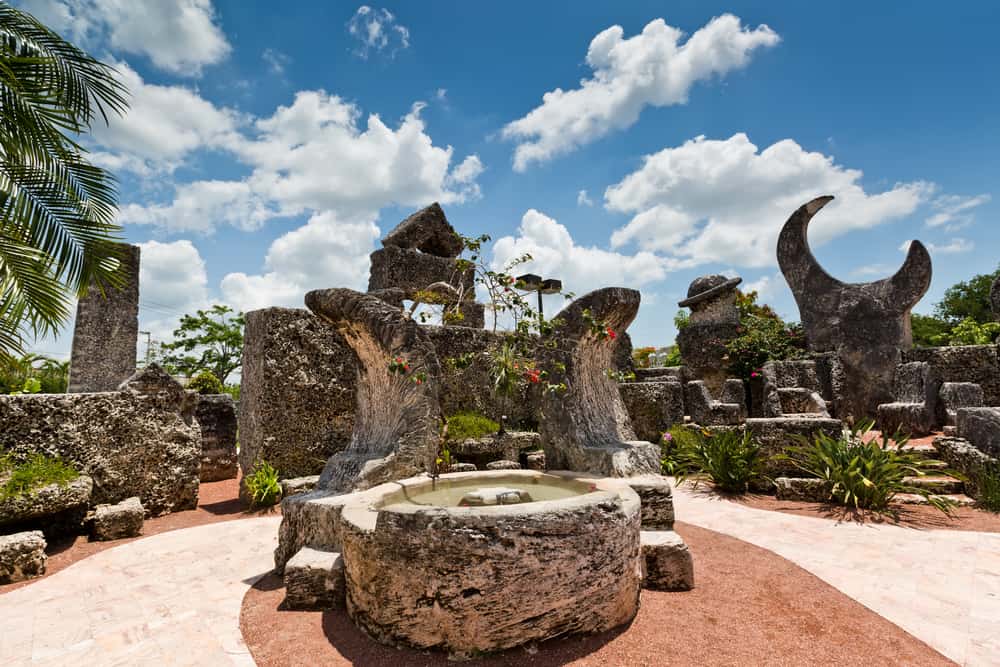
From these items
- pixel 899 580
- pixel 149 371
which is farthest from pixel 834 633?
pixel 149 371

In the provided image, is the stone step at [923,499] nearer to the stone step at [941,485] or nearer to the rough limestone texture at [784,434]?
the stone step at [941,485]

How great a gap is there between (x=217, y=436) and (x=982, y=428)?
10819 millimetres

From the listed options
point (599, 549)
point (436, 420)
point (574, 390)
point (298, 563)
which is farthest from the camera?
point (574, 390)

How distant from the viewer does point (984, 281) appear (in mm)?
22625

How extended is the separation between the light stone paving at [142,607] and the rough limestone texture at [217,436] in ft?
11.6

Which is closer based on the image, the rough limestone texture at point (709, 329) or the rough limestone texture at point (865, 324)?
the rough limestone texture at point (865, 324)

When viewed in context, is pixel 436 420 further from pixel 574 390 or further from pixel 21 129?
pixel 21 129

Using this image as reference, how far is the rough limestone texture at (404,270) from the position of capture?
868cm

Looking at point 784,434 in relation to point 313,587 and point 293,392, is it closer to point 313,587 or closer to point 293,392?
point 313,587

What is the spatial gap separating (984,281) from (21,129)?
33514mm

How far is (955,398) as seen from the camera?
7605 millimetres

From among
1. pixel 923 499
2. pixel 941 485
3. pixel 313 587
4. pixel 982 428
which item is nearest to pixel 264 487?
pixel 313 587

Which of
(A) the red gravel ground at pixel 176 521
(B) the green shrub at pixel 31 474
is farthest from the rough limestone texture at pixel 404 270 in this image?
(B) the green shrub at pixel 31 474

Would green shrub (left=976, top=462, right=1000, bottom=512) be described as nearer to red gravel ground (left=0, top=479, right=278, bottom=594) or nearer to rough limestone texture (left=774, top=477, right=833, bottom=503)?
rough limestone texture (left=774, top=477, right=833, bottom=503)
